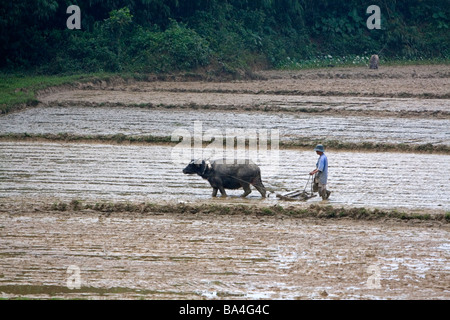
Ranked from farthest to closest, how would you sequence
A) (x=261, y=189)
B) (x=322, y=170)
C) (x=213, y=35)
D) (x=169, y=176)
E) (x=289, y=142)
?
(x=213, y=35), (x=289, y=142), (x=169, y=176), (x=261, y=189), (x=322, y=170)

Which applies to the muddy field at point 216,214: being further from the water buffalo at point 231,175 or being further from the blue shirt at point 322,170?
the blue shirt at point 322,170

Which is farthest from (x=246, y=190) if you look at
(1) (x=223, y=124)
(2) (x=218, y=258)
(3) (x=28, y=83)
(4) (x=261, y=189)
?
(3) (x=28, y=83)

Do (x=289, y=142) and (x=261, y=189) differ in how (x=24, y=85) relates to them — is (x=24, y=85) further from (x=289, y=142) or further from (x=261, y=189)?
(x=261, y=189)

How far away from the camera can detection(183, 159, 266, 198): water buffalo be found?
1150 centimetres

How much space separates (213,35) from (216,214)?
19720mm

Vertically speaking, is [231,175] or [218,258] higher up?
[231,175]

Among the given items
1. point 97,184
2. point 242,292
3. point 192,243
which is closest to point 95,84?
point 97,184

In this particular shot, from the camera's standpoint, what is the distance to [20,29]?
25.8 m

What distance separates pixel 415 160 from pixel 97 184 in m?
6.29

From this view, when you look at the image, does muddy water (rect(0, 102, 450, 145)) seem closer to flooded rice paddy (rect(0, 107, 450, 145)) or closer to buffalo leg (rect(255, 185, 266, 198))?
flooded rice paddy (rect(0, 107, 450, 145))

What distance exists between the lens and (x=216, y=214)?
10648 mm
